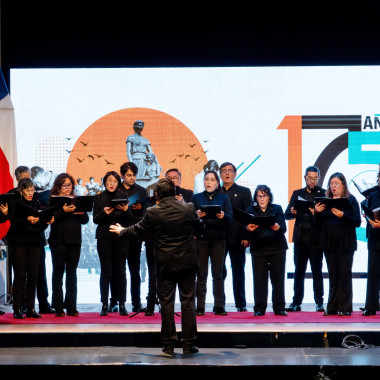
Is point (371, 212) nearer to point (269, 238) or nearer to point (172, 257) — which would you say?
point (269, 238)

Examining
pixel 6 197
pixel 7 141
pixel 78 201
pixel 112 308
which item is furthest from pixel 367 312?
pixel 7 141

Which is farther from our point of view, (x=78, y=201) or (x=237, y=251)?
(x=237, y=251)

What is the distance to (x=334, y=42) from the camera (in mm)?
8383

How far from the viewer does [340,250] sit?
692cm

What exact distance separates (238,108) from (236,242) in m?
2.01

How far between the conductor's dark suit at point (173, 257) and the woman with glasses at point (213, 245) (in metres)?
1.40

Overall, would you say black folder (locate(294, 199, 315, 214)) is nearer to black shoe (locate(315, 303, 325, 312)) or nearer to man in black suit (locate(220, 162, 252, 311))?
man in black suit (locate(220, 162, 252, 311))

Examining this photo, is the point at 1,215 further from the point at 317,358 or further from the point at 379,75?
the point at 379,75

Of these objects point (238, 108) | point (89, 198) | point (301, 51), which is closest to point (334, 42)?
point (301, 51)

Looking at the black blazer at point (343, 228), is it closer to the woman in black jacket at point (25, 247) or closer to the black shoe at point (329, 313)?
the black shoe at point (329, 313)

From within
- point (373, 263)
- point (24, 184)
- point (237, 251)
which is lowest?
point (373, 263)

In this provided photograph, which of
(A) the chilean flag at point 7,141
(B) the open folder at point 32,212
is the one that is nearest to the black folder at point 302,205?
(B) the open folder at point 32,212

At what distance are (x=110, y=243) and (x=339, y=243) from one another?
2.35 metres

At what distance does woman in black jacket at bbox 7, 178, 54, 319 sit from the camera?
266 inches
